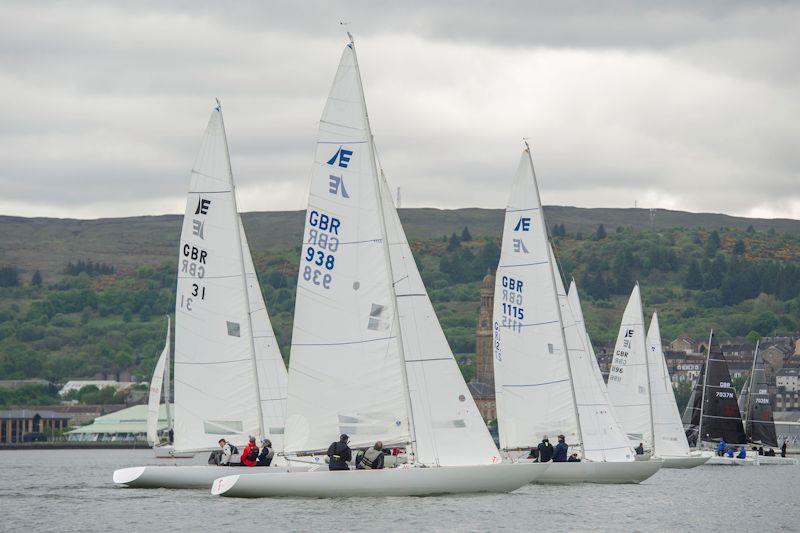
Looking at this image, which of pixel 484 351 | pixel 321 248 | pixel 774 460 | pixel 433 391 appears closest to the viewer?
pixel 321 248

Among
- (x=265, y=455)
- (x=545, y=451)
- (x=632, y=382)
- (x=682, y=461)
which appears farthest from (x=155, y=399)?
(x=265, y=455)

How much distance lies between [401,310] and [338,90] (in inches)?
209

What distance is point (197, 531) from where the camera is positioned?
31.1 metres

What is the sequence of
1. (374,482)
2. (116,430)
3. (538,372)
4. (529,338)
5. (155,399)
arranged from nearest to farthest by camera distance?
(374,482)
(538,372)
(529,338)
(155,399)
(116,430)

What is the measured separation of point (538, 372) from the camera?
45406 millimetres

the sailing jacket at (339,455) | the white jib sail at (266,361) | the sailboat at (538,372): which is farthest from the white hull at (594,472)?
the sailing jacket at (339,455)

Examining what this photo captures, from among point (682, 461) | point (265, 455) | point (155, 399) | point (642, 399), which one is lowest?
point (265, 455)

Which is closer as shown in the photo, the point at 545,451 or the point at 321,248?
the point at 321,248

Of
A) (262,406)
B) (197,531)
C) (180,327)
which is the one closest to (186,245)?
(180,327)

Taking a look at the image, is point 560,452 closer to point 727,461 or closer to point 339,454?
point 339,454

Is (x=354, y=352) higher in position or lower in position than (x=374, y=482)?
higher

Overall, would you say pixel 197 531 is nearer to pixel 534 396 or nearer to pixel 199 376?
pixel 199 376

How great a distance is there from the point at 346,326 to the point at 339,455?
2.85 m

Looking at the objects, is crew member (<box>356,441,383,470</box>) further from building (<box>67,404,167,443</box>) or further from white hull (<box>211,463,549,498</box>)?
building (<box>67,404,167,443</box>)
